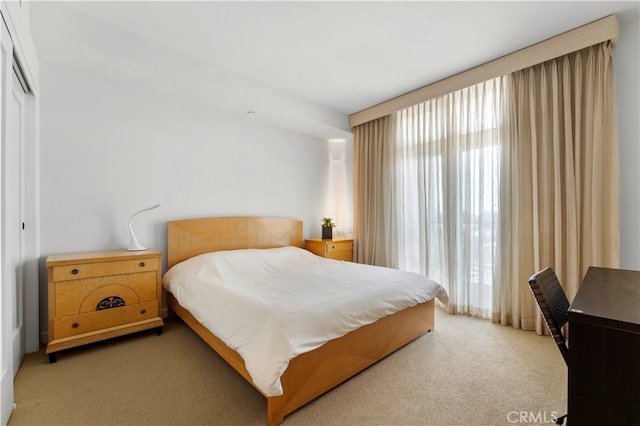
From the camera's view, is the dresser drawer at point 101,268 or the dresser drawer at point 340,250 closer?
the dresser drawer at point 101,268

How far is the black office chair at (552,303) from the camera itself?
3.86 ft

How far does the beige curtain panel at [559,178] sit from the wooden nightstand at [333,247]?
197 centimetres

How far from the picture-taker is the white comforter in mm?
1510

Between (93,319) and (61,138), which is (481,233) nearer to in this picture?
(93,319)

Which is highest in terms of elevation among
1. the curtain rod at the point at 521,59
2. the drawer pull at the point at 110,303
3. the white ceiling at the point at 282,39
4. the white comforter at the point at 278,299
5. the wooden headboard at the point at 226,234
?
the white ceiling at the point at 282,39

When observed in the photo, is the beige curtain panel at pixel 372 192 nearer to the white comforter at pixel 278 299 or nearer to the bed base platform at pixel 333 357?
the white comforter at pixel 278 299

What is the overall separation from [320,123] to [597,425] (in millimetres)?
3665

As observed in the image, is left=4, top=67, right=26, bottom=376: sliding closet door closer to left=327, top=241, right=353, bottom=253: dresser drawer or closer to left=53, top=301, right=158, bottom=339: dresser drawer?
left=53, top=301, right=158, bottom=339: dresser drawer

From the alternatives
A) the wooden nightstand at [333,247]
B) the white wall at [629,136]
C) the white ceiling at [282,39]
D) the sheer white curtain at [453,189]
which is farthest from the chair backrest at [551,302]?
the wooden nightstand at [333,247]

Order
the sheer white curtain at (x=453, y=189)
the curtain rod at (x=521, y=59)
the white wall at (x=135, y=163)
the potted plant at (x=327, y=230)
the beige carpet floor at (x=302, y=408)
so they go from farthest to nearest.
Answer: the potted plant at (x=327, y=230), the sheer white curtain at (x=453, y=189), the white wall at (x=135, y=163), the curtain rod at (x=521, y=59), the beige carpet floor at (x=302, y=408)

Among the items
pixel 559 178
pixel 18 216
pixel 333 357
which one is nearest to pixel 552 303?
pixel 333 357

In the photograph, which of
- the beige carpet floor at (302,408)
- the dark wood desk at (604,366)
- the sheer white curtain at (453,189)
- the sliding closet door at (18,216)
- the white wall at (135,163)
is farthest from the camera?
the sheer white curtain at (453,189)

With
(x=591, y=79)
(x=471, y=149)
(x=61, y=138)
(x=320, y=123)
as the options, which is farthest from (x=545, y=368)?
(x=61, y=138)

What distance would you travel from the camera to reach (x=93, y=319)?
7.39ft
